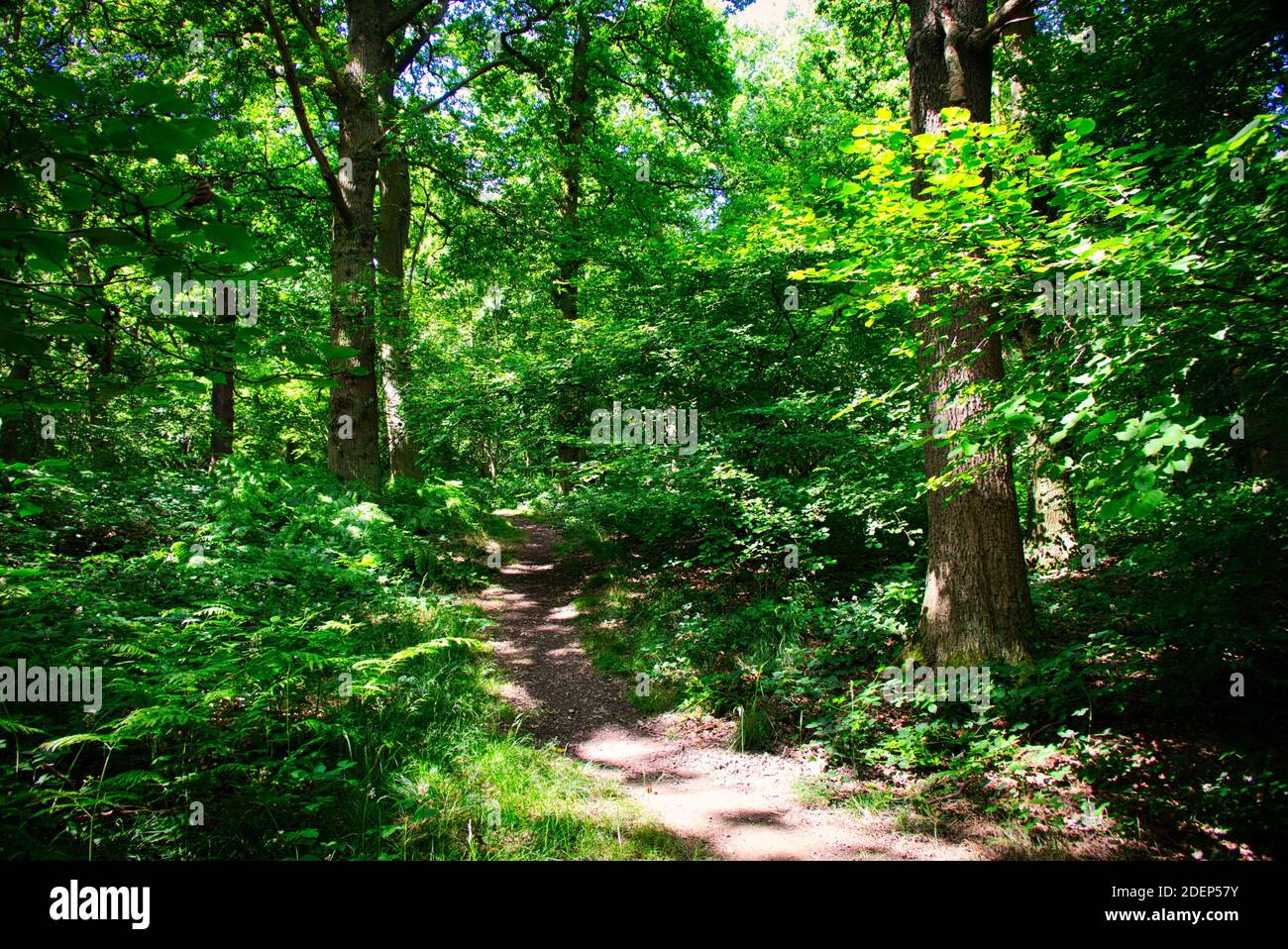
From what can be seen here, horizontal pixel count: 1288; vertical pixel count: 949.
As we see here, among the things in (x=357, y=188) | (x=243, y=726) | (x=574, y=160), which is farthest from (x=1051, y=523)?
(x=357, y=188)

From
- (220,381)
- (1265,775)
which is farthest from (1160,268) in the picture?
(220,381)

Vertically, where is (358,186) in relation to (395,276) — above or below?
above

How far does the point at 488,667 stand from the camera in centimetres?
619

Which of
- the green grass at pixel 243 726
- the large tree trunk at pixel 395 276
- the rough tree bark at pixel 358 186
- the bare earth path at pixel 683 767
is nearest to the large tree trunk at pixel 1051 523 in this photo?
the bare earth path at pixel 683 767

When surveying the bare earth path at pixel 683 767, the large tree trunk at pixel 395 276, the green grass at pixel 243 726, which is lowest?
the bare earth path at pixel 683 767

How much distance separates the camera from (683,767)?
477 centimetres

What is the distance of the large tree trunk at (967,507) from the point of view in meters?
4.68

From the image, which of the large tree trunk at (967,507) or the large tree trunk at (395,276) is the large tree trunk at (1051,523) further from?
the large tree trunk at (395,276)

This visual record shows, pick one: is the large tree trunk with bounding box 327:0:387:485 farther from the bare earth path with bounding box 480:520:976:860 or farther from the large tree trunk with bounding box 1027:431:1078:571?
the large tree trunk with bounding box 1027:431:1078:571

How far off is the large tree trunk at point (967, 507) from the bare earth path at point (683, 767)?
67.0 inches

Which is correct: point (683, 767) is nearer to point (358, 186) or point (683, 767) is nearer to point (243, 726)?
point (243, 726)

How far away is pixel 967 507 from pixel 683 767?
3266 millimetres
